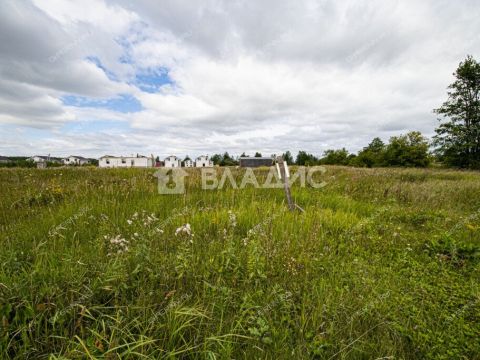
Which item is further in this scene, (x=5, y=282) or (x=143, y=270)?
(x=143, y=270)

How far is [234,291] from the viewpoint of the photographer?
2326 millimetres

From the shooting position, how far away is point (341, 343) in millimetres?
1772

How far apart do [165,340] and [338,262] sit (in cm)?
252

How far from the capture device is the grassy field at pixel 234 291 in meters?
1.66

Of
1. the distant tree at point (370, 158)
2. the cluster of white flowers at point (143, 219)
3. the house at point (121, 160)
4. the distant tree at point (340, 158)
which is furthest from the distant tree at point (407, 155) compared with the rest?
the house at point (121, 160)

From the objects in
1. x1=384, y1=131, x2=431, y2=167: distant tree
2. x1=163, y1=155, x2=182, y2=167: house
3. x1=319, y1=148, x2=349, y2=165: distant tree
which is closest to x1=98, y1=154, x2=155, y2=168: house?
x1=163, y1=155, x2=182, y2=167: house

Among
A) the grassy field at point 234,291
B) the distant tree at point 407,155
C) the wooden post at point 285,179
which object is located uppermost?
the distant tree at point 407,155

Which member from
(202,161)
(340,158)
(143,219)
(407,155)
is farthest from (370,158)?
(202,161)

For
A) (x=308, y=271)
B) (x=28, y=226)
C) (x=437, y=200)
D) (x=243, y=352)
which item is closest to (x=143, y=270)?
(x=243, y=352)

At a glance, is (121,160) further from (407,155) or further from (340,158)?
(407,155)

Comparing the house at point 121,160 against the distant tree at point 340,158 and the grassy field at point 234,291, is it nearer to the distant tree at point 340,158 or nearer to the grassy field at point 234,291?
the distant tree at point 340,158

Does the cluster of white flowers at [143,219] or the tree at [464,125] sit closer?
the cluster of white flowers at [143,219]

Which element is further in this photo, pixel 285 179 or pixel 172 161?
pixel 172 161

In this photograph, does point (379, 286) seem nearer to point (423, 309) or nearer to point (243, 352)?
point (423, 309)
